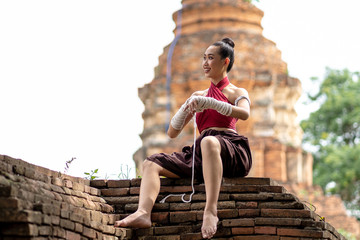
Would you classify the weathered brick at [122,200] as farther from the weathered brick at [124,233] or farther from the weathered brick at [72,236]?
the weathered brick at [72,236]

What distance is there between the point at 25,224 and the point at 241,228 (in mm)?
1830

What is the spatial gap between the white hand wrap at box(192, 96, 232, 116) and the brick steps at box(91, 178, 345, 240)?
1.79 ft

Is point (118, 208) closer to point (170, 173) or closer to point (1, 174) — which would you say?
point (170, 173)

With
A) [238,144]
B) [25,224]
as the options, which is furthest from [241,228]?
[25,224]

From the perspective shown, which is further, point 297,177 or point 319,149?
point 319,149

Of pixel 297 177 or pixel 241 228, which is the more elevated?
pixel 297 177

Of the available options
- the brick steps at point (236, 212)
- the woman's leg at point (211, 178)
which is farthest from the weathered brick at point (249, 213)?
the woman's leg at point (211, 178)

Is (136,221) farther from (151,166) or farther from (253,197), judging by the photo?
(253,197)

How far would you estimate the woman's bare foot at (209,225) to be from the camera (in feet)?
19.0

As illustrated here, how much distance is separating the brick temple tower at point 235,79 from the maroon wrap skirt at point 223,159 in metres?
14.5

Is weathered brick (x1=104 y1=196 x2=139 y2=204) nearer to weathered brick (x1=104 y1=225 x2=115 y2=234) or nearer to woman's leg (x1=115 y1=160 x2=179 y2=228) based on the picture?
woman's leg (x1=115 y1=160 x2=179 y2=228)

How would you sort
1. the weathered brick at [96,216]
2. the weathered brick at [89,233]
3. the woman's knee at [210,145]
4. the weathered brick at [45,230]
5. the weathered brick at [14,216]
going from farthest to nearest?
the woman's knee at [210,145] → the weathered brick at [96,216] → the weathered brick at [89,233] → the weathered brick at [45,230] → the weathered brick at [14,216]

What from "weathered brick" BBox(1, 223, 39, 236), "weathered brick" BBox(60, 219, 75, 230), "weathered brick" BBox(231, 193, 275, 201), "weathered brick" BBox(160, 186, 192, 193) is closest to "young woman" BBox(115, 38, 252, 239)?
"weathered brick" BBox(160, 186, 192, 193)

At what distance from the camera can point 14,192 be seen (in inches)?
189
